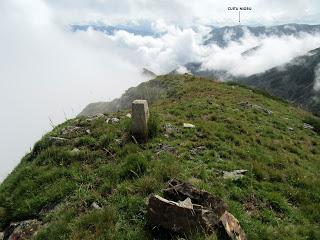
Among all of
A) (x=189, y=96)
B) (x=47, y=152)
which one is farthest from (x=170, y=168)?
(x=189, y=96)

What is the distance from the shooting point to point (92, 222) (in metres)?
9.84

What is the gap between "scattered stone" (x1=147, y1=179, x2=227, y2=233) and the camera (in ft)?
28.9

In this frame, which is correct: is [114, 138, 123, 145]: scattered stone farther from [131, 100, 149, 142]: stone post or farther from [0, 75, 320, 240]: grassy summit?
[131, 100, 149, 142]: stone post

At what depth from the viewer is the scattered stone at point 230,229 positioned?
28.6ft

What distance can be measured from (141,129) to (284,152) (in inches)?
299

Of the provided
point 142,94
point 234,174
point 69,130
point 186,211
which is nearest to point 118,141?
point 69,130

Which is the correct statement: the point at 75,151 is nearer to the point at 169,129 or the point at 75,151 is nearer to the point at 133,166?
the point at 133,166

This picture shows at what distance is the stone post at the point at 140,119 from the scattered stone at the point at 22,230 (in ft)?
19.5

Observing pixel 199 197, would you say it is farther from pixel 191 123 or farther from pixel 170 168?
pixel 191 123

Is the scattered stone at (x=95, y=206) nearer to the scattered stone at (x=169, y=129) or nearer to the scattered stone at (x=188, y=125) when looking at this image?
the scattered stone at (x=169, y=129)

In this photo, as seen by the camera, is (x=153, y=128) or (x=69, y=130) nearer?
(x=153, y=128)

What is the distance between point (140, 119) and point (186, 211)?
7638 millimetres

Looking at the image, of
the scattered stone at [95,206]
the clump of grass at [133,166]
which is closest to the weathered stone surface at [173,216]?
the scattered stone at [95,206]

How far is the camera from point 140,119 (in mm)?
16031
